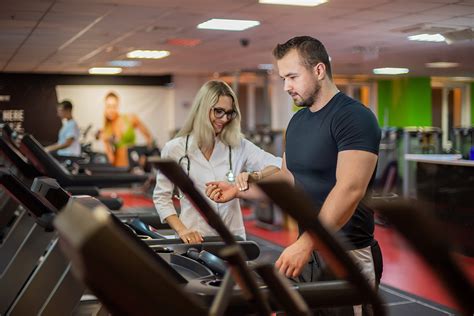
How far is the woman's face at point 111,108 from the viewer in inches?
561

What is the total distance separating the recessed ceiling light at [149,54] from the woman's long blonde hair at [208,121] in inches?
305

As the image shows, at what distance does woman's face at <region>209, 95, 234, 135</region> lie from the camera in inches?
117

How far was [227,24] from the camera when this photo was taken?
7875 mm

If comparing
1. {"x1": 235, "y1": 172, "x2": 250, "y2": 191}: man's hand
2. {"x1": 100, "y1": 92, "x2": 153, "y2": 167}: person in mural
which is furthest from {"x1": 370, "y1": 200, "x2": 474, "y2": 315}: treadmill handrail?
{"x1": 100, "y1": 92, "x2": 153, "y2": 167}: person in mural

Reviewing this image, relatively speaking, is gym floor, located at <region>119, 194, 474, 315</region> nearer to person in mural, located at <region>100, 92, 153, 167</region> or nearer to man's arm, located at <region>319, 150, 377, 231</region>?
man's arm, located at <region>319, 150, 377, 231</region>

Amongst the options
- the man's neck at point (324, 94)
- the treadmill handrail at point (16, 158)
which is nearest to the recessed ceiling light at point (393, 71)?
the treadmill handrail at point (16, 158)

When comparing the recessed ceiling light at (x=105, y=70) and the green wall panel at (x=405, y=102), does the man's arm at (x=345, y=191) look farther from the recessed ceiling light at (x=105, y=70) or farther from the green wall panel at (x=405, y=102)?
the recessed ceiling light at (x=105, y=70)

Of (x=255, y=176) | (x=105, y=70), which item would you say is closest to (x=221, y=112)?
(x=255, y=176)

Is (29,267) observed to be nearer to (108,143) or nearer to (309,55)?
(309,55)

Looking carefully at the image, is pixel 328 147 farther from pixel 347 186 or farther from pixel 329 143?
pixel 347 186

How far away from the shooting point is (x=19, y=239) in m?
4.30

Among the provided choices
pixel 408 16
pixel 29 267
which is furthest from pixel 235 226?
pixel 408 16

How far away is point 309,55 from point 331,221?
0.60m

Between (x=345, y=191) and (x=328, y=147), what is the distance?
0.26m
